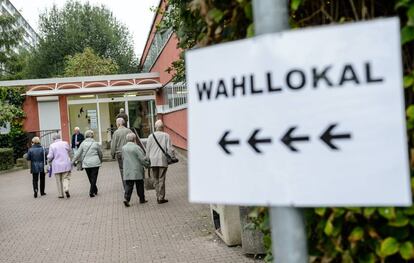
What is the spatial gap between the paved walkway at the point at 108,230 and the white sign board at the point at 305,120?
4.87 m

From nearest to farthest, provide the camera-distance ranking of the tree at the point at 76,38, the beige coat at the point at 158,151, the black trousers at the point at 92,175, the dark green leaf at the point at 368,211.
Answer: the dark green leaf at the point at 368,211
the beige coat at the point at 158,151
the black trousers at the point at 92,175
the tree at the point at 76,38

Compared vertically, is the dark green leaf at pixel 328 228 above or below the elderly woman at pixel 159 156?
above

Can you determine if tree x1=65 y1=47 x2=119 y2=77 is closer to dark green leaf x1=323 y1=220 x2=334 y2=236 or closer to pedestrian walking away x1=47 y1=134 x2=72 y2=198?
pedestrian walking away x1=47 y1=134 x2=72 y2=198

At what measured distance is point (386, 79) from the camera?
138 cm

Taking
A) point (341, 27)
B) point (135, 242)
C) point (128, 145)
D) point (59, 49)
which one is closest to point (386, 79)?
point (341, 27)

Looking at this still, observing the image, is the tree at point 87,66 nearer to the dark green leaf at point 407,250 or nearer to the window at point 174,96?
the window at point 174,96

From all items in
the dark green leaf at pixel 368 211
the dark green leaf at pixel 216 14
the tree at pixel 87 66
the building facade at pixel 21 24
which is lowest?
the dark green leaf at pixel 368 211

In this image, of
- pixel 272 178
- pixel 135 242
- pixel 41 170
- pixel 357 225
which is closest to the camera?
pixel 272 178

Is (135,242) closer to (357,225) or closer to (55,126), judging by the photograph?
(357,225)

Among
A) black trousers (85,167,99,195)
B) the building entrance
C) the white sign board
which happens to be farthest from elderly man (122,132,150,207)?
the building entrance

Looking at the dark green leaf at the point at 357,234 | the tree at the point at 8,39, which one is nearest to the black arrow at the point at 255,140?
the dark green leaf at the point at 357,234

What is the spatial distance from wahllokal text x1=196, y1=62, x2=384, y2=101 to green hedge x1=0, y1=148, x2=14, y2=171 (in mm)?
22207

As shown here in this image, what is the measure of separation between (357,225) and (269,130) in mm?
728

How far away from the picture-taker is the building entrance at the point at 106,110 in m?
27.5
